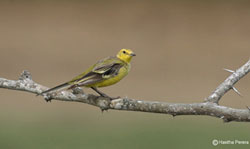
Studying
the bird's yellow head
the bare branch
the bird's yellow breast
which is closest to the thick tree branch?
the bare branch

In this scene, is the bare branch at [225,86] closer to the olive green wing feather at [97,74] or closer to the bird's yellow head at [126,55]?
the olive green wing feather at [97,74]

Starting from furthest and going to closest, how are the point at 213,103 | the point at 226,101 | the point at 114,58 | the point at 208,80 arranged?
the point at 208,80, the point at 226,101, the point at 114,58, the point at 213,103

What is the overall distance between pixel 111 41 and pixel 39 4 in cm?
226

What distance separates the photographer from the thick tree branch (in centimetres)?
364

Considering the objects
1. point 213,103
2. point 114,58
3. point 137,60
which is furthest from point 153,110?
point 137,60

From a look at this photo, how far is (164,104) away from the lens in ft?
12.5

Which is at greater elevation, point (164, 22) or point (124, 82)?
point (164, 22)

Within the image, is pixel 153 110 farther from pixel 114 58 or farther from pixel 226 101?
pixel 226 101

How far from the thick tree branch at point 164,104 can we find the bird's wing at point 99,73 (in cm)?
9

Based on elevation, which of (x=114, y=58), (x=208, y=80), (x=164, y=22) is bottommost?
(x=114, y=58)

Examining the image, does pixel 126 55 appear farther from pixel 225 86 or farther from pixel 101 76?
pixel 225 86

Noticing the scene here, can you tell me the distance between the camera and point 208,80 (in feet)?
46.3

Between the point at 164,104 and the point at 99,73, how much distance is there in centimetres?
81

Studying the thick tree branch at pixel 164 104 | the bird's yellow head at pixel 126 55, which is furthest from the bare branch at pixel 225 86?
the bird's yellow head at pixel 126 55
